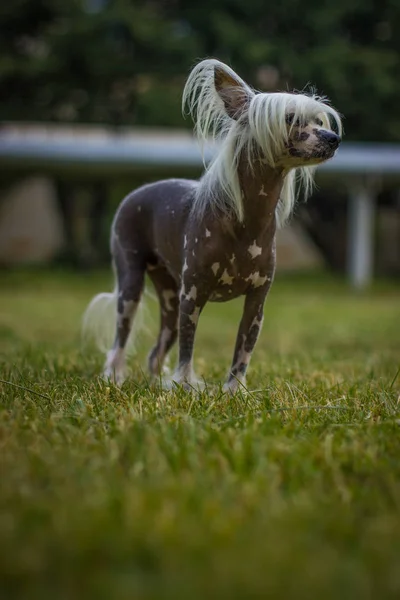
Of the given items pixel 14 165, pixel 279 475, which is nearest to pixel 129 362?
pixel 279 475

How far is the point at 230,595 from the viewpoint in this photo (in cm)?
156

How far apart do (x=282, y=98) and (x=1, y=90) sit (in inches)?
653

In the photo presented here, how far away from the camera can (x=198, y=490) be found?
79.6 inches

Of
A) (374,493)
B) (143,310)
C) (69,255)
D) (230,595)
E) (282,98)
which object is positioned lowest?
(69,255)

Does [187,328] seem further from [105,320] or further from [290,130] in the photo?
[105,320]

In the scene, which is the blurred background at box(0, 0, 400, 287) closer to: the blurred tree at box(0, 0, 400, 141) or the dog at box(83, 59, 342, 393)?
the blurred tree at box(0, 0, 400, 141)

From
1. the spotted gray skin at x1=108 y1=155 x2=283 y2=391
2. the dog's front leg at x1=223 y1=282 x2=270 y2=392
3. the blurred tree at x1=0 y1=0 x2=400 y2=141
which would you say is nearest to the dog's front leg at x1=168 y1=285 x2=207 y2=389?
the spotted gray skin at x1=108 y1=155 x2=283 y2=391

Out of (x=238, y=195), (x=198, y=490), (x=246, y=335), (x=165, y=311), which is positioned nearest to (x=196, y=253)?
(x=238, y=195)

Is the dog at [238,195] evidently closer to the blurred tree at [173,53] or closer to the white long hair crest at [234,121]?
the white long hair crest at [234,121]

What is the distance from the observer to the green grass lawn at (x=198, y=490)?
1.62 metres

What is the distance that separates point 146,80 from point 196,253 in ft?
50.7

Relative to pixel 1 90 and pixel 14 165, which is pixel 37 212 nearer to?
pixel 1 90

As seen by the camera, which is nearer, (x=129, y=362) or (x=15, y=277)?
(x=129, y=362)

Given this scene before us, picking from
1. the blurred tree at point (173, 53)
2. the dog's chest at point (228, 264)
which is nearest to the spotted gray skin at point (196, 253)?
the dog's chest at point (228, 264)
